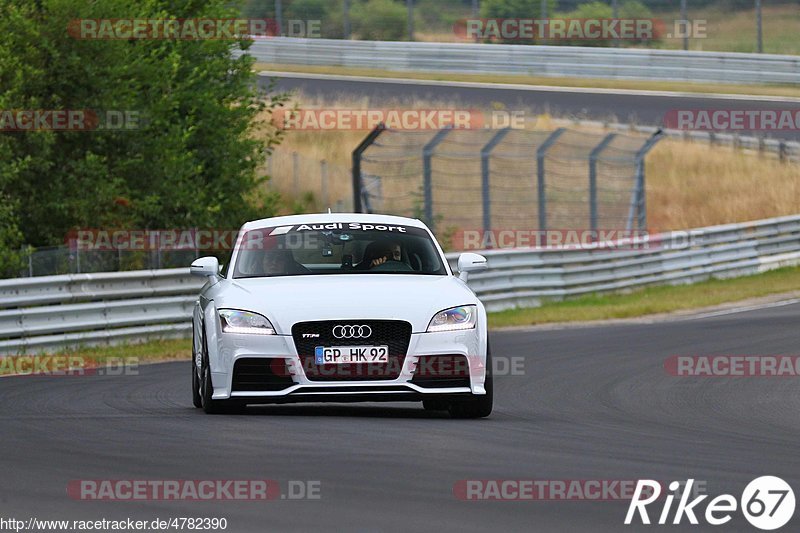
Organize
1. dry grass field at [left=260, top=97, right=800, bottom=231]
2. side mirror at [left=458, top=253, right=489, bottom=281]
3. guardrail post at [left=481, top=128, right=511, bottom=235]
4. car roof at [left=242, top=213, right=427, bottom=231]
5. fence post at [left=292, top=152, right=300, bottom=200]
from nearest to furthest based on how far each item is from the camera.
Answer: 1. side mirror at [left=458, top=253, right=489, bottom=281]
2. car roof at [left=242, top=213, right=427, bottom=231]
3. guardrail post at [left=481, top=128, right=511, bottom=235]
4. fence post at [left=292, top=152, right=300, bottom=200]
5. dry grass field at [left=260, top=97, right=800, bottom=231]

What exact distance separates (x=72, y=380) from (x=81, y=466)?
21.5 feet

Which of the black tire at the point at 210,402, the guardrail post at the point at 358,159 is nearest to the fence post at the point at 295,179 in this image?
the guardrail post at the point at 358,159

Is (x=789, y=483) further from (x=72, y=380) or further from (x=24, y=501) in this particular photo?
(x=72, y=380)

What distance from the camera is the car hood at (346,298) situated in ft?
33.0

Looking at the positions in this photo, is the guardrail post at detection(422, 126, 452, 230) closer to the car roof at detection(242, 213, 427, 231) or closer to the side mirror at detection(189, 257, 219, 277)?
the car roof at detection(242, 213, 427, 231)

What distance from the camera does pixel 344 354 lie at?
10.0 meters

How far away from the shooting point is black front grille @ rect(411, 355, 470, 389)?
10133 millimetres

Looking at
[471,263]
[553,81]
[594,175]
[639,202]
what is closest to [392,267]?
[471,263]

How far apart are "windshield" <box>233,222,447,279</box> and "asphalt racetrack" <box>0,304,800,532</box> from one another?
1.00 metres

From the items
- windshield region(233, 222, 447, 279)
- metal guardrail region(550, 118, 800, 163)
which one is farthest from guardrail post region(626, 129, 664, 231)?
windshield region(233, 222, 447, 279)

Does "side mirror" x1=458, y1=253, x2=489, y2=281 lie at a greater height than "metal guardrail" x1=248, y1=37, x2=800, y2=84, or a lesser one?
lesser

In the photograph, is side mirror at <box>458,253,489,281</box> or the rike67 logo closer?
the rike67 logo

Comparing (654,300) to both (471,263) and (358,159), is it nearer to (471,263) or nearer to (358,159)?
(358,159)

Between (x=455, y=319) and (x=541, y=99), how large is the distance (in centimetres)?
3209
